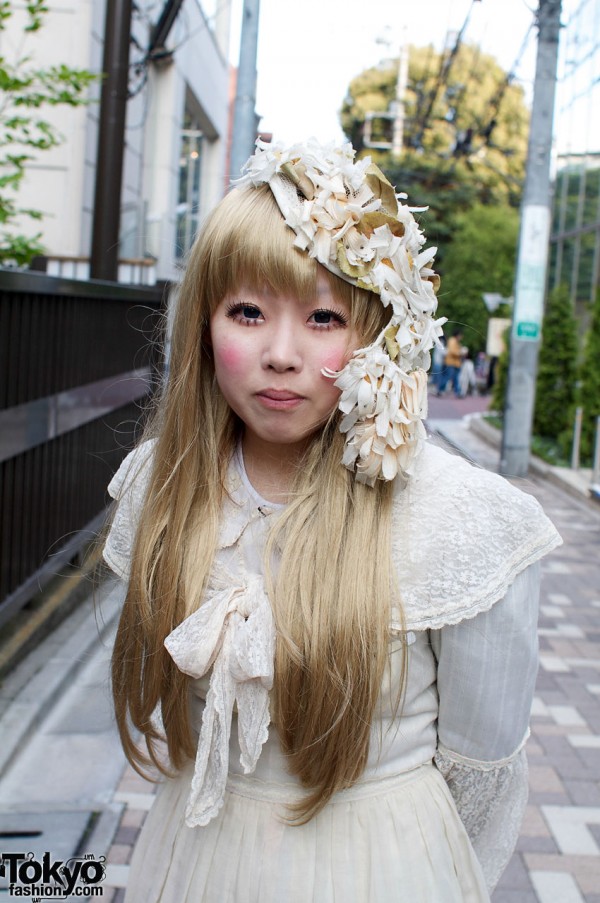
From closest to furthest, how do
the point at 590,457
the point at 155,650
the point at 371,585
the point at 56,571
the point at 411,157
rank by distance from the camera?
the point at 371,585 < the point at 155,650 < the point at 56,571 < the point at 590,457 < the point at 411,157

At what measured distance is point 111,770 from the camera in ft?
12.8

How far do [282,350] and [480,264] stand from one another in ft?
110

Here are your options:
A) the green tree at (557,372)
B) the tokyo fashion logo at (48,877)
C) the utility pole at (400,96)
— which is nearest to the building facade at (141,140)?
the tokyo fashion logo at (48,877)

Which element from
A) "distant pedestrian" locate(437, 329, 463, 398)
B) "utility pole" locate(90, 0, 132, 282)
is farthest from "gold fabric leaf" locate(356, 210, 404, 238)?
"distant pedestrian" locate(437, 329, 463, 398)

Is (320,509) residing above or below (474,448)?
above

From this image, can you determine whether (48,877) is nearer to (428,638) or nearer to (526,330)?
(428,638)

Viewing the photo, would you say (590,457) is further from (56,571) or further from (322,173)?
(322,173)

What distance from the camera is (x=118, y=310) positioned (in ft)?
22.9

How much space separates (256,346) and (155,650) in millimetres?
522

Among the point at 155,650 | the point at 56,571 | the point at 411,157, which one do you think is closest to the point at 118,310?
the point at 56,571

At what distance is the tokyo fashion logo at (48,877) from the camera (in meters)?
3.00

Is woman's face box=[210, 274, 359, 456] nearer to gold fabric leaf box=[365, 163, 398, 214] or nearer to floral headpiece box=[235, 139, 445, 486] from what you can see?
floral headpiece box=[235, 139, 445, 486]

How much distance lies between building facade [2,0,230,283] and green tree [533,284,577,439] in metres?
6.04

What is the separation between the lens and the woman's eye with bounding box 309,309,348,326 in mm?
1484
